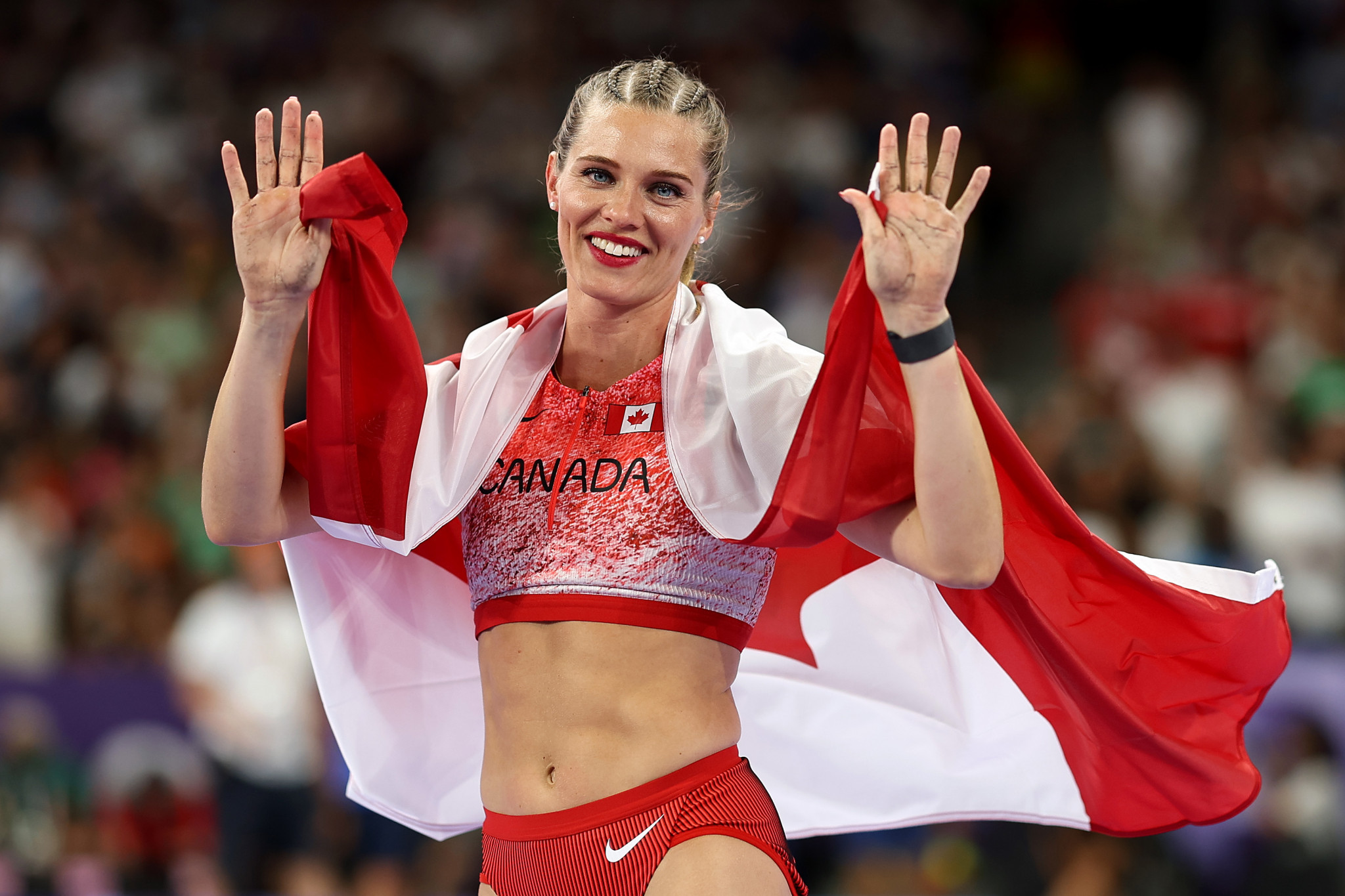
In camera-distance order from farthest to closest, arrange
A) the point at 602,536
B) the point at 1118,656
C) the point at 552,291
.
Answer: the point at 552,291 < the point at 1118,656 < the point at 602,536

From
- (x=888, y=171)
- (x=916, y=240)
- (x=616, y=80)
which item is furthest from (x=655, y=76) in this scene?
(x=916, y=240)

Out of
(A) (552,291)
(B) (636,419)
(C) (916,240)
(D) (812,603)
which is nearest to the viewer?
(C) (916,240)

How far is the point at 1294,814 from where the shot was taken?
5.91 meters

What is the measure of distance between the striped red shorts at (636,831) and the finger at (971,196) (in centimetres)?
101

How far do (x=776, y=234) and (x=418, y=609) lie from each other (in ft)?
21.1

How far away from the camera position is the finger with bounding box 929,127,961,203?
2389 millimetres

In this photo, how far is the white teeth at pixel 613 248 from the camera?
2.75 meters

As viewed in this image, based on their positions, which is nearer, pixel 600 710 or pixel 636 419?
pixel 600 710

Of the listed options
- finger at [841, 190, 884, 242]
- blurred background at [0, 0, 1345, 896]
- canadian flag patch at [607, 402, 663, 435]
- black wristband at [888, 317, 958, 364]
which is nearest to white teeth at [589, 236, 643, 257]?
canadian flag patch at [607, 402, 663, 435]

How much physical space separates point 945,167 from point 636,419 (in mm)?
736

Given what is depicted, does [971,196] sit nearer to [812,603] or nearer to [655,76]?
[655,76]

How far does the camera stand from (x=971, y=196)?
2404 millimetres

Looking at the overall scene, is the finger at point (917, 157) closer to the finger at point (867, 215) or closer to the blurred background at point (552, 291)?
the finger at point (867, 215)

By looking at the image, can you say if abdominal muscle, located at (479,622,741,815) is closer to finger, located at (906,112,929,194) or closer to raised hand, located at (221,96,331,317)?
raised hand, located at (221,96,331,317)
